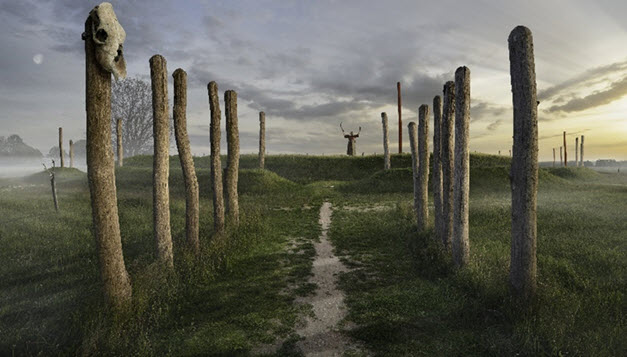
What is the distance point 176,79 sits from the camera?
10.4 meters

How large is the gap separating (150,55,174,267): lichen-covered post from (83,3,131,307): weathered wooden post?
2591mm

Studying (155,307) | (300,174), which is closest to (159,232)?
(155,307)

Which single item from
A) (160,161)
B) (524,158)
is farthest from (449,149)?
(160,161)

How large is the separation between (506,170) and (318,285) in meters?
26.2

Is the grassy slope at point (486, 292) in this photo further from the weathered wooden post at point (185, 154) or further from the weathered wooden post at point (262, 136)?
the weathered wooden post at point (262, 136)

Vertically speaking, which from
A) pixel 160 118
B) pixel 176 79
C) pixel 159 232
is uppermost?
pixel 176 79

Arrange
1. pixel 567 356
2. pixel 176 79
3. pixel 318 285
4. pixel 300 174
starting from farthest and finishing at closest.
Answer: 1. pixel 300 174
2. pixel 176 79
3. pixel 318 285
4. pixel 567 356

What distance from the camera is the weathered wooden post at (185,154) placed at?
10328mm

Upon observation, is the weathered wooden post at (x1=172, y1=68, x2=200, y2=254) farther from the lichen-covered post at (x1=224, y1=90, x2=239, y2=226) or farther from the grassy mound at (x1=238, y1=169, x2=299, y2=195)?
the grassy mound at (x1=238, y1=169, x2=299, y2=195)

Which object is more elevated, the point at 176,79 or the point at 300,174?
the point at 176,79

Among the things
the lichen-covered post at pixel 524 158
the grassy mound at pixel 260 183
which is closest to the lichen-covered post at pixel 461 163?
the lichen-covered post at pixel 524 158

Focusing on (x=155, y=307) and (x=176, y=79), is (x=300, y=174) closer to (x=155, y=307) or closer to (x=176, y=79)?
(x=176, y=79)

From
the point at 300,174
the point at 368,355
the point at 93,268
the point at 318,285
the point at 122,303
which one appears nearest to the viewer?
the point at 368,355

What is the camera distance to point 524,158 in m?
6.44
